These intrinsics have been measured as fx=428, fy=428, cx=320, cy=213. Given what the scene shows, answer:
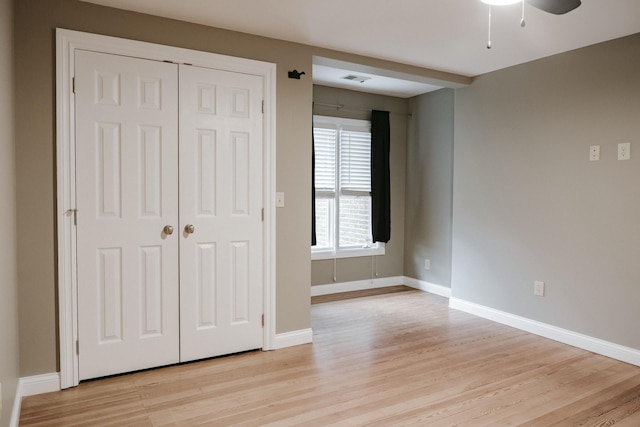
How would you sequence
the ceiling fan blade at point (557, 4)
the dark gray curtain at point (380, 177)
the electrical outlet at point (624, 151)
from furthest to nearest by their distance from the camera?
the dark gray curtain at point (380, 177), the electrical outlet at point (624, 151), the ceiling fan blade at point (557, 4)

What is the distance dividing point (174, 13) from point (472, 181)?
10.5ft

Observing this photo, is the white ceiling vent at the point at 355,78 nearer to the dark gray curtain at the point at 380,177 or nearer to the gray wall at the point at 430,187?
the dark gray curtain at the point at 380,177

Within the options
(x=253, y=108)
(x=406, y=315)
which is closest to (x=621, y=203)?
(x=406, y=315)

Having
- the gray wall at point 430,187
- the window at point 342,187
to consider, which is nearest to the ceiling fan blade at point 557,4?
the gray wall at point 430,187

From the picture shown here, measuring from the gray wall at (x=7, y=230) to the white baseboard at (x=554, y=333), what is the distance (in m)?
3.90

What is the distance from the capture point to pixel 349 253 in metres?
5.44

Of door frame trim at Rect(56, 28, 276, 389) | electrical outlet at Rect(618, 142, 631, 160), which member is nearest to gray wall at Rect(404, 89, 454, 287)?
electrical outlet at Rect(618, 142, 631, 160)

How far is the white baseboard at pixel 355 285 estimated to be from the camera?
5.26 m

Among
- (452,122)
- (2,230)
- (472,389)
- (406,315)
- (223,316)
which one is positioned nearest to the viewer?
(2,230)

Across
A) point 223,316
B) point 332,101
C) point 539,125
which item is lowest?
point 223,316

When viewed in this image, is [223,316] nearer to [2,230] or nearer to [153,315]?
[153,315]

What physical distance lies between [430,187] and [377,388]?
3232 mm

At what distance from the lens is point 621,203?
3.27 meters

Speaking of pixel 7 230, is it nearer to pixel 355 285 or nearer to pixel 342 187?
pixel 342 187
